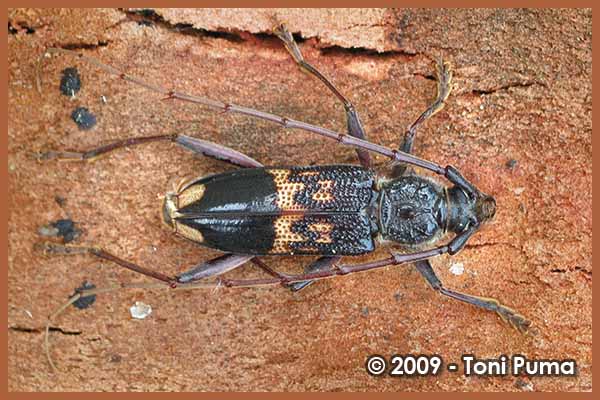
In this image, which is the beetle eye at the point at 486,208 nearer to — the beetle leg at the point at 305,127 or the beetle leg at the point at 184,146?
the beetle leg at the point at 305,127

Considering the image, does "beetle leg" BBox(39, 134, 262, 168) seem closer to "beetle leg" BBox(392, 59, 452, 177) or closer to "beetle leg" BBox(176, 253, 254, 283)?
"beetle leg" BBox(176, 253, 254, 283)

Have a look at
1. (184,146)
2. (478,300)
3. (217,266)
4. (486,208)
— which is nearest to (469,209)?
(486,208)

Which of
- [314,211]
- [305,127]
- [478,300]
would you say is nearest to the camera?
[305,127]

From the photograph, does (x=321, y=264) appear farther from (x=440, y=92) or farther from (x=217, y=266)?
(x=440, y=92)

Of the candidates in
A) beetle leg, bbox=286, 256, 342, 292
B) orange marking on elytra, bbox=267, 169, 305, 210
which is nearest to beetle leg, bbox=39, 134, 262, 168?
orange marking on elytra, bbox=267, 169, 305, 210

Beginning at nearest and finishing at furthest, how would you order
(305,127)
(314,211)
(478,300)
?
(305,127) → (314,211) → (478,300)

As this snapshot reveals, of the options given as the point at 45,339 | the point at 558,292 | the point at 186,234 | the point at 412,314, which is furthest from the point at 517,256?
the point at 45,339
